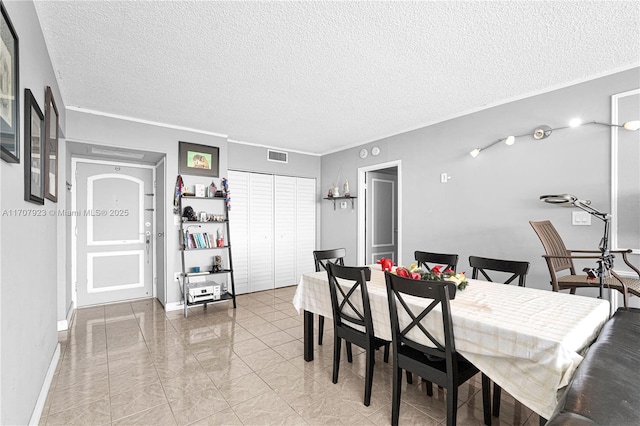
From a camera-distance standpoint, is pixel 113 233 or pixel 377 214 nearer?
pixel 113 233

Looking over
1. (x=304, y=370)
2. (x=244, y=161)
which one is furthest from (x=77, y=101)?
(x=304, y=370)

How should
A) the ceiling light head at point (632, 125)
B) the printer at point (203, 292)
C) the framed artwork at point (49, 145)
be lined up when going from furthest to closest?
the printer at point (203, 292) < the ceiling light head at point (632, 125) < the framed artwork at point (49, 145)

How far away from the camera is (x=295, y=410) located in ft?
6.79

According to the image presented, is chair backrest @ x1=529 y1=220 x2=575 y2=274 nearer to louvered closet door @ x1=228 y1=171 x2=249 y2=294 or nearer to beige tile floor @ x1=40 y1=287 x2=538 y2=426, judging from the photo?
beige tile floor @ x1=40 y1=287 x2=538 y2=426

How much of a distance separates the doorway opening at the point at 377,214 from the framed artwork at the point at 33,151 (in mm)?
4051

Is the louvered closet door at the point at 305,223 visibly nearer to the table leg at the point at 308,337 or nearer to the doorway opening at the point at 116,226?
the doorway opening at the point at 116,226

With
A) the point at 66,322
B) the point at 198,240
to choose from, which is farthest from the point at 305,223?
the point at 66,322

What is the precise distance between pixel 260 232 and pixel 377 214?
2.13 metres

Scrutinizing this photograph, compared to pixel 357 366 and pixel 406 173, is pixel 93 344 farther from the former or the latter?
pixel 406 173

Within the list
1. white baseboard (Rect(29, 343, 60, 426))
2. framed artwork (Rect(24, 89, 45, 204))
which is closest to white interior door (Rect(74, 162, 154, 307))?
white baseboard (Rect(29, 343, 60, 426))

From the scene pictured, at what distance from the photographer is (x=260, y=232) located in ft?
17.7

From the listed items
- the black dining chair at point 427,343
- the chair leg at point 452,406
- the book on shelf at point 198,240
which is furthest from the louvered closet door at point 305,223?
the chair leg at point 452,406

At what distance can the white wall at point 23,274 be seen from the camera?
1.38 meters

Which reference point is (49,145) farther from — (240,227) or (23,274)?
(240,227)
